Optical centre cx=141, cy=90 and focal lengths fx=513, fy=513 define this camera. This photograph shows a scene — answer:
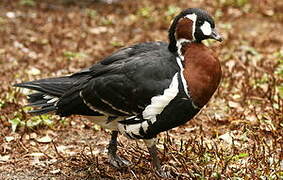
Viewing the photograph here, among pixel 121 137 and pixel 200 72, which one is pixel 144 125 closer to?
pixel 200 72

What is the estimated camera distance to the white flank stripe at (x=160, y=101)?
4125 mm

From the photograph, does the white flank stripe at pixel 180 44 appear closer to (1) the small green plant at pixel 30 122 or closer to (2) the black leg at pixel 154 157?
(2) the black leg at pixel 154 157

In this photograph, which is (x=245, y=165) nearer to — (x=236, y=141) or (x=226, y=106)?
(x=236, y=141)

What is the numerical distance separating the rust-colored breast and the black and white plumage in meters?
0.03

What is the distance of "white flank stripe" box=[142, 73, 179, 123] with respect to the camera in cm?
412

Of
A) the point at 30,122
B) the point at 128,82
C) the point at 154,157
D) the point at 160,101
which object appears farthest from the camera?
the point at 30,122

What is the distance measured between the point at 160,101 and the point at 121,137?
177cm

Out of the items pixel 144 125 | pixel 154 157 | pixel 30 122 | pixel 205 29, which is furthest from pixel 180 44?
pixel 30 122

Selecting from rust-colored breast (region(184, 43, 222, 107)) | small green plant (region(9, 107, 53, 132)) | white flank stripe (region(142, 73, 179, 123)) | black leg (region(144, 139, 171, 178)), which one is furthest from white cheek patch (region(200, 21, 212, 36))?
small green plant (region(9, 107, 53, 132))

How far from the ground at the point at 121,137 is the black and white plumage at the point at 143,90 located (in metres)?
0.51

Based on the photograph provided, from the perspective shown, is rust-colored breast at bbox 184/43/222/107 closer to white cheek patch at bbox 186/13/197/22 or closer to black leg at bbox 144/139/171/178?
white cheek patch at bbox 186/13/197/22

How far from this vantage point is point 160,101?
4.14 metres

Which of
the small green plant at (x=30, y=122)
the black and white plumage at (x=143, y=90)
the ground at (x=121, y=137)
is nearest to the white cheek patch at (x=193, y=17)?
the black and white plumage at (x=143, y=90)

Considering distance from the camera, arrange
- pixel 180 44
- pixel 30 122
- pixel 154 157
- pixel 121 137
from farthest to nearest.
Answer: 1. pixel 30 122
2. pixel 121 137
3. pixel 154 157
4. pixel 180 44
